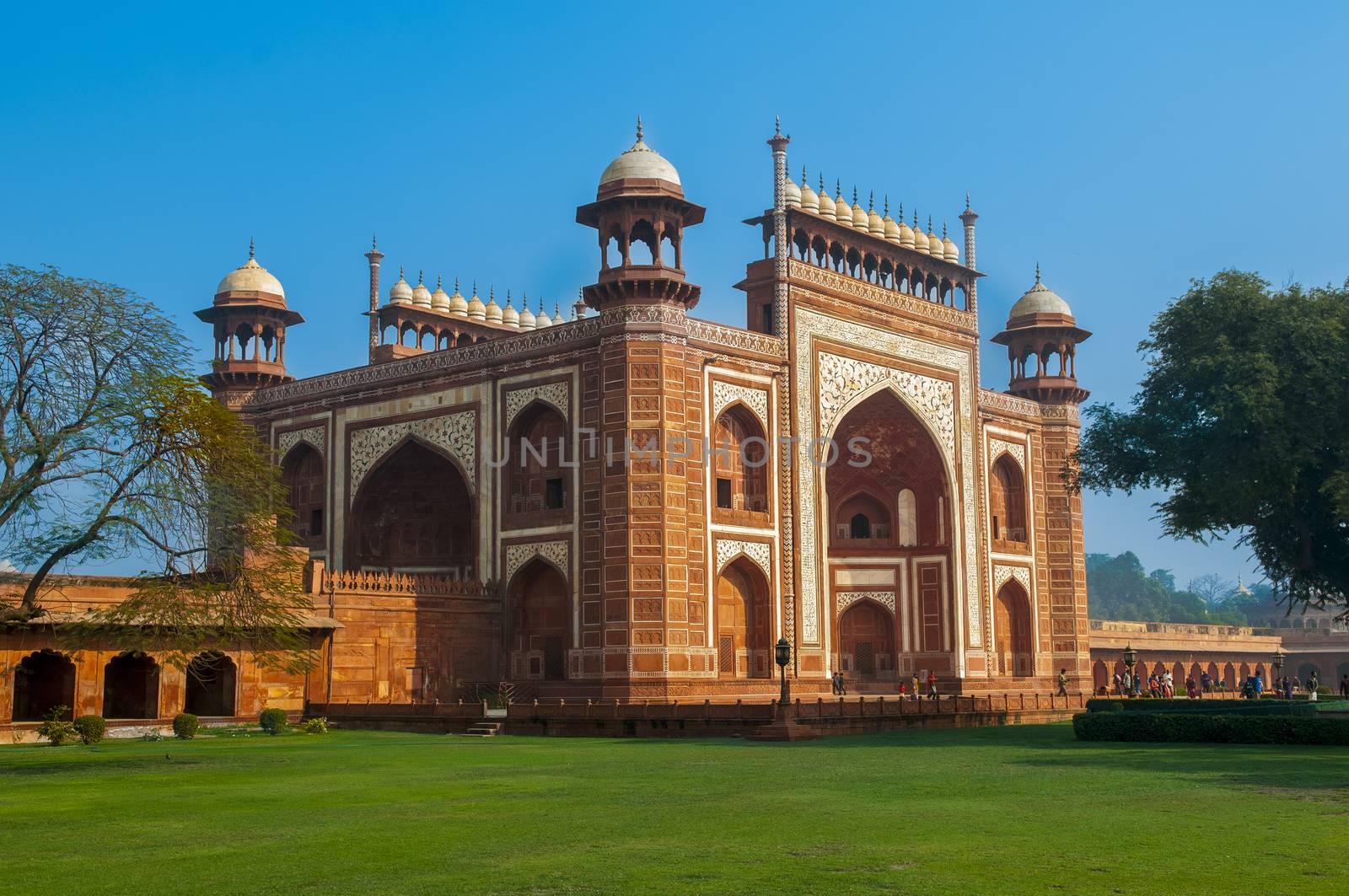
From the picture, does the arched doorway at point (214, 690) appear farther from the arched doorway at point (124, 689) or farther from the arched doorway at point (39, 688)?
the arched doorway at point (39, 688)

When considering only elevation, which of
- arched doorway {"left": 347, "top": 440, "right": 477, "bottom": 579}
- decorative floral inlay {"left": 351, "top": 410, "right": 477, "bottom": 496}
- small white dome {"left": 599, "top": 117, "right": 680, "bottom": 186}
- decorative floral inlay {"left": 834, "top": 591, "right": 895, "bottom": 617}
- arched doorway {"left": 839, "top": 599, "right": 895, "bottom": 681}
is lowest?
arched doorway {"left": 839, "top": 599, "right": 895, "bottom": 681}

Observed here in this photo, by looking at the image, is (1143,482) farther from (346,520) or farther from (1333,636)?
(1333,636)

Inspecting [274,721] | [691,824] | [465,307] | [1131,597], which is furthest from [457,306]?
[1131,597]

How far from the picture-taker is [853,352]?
38.4 m

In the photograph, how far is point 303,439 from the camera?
40750 millimetres

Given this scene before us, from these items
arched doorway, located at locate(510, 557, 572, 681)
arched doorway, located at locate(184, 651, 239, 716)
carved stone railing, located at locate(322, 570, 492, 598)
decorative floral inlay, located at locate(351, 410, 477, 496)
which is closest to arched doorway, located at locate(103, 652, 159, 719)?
arched doorway, located at locate(184, 651, 239, 716)

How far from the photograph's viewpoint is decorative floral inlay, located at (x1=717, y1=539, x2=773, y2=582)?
111ft

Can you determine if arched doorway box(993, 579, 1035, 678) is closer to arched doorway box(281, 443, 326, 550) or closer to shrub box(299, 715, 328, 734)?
arched doorway box(281, 443, 326, 550)

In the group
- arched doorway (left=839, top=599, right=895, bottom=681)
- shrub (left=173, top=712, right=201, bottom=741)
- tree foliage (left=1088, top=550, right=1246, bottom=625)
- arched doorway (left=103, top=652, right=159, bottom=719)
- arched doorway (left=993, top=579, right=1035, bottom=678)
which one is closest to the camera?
shrub (left=173, top=712, right=201, bottom=741)

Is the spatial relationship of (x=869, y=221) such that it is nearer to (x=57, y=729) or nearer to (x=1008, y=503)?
(x=1008, y=503)

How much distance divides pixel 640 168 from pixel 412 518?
39.7ft

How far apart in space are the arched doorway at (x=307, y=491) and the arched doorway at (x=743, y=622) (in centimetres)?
1210

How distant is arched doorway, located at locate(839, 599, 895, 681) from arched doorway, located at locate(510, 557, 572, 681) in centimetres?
1016

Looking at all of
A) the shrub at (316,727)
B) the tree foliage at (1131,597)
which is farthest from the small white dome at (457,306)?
the tree foliage at (1131,597)
